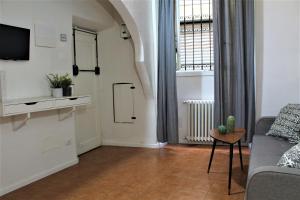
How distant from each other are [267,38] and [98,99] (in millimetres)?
2906

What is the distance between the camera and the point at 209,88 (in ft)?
16.5

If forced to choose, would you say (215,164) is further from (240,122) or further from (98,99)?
(98,99)

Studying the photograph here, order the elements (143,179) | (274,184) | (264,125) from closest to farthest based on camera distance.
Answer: (274,184) → (143,179) → (264,125)

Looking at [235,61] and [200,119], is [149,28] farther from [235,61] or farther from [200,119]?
[200,119]

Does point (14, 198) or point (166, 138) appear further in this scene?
point (166, 138)

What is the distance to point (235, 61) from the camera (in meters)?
4.61

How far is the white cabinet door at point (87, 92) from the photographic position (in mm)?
4820

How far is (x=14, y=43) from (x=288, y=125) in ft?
10.2

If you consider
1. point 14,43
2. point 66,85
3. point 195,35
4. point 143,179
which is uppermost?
point 195,35

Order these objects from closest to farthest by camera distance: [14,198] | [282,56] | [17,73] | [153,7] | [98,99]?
[14,198], [17,73], [282,56], [153,7], [98,99]

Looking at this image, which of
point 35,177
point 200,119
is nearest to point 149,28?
point 200,119

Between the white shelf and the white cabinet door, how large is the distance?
91 cm

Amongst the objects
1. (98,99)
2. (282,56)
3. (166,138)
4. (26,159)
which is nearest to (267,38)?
(282,56)

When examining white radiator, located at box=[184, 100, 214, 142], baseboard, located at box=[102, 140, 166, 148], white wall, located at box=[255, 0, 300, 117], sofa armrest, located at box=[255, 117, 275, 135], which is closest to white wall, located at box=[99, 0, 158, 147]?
baseboard, located at box=[102, 140, 166, 148]
